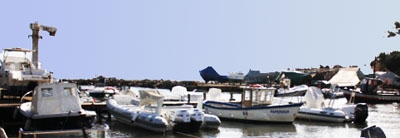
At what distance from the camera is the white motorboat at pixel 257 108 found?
99.9 ft

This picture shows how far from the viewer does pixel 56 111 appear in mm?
21297

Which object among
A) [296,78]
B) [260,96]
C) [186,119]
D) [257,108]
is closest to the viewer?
[186,119]

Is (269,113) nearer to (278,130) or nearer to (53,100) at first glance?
(278,130)

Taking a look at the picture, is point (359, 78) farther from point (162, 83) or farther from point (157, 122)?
point (157, 122)

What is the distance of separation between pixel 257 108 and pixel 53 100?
13646mm

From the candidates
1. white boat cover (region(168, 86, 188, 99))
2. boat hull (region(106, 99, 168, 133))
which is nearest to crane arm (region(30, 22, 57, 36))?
boat hull (region(106, 99, 168, 133))

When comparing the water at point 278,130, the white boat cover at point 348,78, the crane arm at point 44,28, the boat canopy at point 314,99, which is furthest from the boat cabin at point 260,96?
the white boat cover at point 348,78

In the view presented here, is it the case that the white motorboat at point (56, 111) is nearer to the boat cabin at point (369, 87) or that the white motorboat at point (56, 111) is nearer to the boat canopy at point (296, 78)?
the boat cabin at point (369, 87)

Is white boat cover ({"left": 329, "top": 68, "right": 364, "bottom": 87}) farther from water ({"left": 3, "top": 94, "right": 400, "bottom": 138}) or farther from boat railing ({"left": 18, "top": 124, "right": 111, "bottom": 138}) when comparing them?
boat railing ({"left": 18, "top": 124, "right": 111, "bottom": 138})

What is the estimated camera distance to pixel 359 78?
8031 cm

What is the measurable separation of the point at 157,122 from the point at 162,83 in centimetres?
6540

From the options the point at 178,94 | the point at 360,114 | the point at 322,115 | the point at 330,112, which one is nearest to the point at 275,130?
the point at 322,115

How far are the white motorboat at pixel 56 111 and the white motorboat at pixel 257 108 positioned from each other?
39.5ft

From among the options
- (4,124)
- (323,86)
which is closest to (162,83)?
(323,86)
